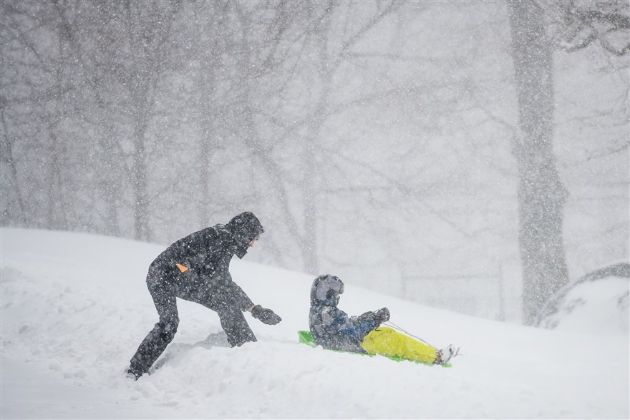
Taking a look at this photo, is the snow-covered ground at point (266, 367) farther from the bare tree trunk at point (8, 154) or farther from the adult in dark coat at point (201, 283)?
the bare tree trunk at point (8, 154)

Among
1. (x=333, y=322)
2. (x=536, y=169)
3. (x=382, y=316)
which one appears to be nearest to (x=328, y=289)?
(x=333, y=322)

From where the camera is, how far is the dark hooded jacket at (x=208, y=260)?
528 cm

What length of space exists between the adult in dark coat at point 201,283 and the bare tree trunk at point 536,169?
23.4ft

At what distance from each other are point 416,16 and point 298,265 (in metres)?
15.6

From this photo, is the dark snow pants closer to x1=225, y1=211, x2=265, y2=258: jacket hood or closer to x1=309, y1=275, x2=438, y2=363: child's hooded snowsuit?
x1=225, y1=211, x2=265, y2=258: jacket hood

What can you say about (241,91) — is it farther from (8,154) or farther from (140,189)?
(8,154)

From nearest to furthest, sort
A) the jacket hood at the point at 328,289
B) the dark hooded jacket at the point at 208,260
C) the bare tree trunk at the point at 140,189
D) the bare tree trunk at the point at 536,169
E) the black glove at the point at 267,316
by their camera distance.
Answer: the dark hooded jacket at the point at 208,260
the black glove at the point at 267,316
the jacket hood at the point at 328,289
the bare tree trunk at the point at 536,169
the bare tree trunk at the point at 140,189

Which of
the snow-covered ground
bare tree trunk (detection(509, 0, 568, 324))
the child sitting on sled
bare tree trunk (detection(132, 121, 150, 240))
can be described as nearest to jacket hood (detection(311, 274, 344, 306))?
the child sitting on sled

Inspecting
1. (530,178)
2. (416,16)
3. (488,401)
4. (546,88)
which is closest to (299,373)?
(488,401)

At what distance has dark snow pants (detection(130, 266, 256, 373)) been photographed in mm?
5180

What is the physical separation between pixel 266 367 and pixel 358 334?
1.01 metres

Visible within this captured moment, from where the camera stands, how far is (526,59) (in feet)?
38.0

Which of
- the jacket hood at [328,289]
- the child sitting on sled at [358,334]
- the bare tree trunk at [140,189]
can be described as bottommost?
the child sitting on sled at [358,334]

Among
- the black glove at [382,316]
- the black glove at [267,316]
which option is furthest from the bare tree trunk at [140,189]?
the black glove at [382,316]
